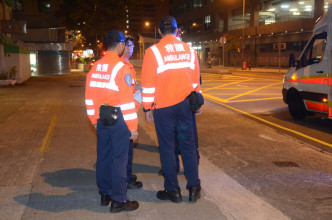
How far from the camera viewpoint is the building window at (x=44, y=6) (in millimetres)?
37219

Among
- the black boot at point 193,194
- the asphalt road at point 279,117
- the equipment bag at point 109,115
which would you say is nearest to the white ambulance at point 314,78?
the asphalt road at point 279,117

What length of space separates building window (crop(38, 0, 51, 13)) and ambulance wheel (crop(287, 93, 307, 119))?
1310 inches

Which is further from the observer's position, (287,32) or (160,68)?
(287,32)

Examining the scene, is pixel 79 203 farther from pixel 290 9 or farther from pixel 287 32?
pixel 290 9

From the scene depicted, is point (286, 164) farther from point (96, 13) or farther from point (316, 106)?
point (96, 13)

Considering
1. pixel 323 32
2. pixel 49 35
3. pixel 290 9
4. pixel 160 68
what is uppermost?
pixel 290 9

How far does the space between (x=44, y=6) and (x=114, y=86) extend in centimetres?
3766

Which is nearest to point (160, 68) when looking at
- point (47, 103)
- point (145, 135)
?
point (145, 135)

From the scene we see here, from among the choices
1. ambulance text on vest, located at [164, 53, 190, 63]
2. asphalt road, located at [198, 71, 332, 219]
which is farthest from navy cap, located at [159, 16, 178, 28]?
asphalt road, located at [198, 71, 332, 219]

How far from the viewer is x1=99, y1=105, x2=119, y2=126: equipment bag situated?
370 centimetres

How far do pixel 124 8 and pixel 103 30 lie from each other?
3.92 meters

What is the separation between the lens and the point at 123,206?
4012 mm

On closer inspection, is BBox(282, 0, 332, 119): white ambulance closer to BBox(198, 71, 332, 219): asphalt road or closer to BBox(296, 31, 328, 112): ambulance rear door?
BBox(296, 31, 328, 112): ambulance rear door

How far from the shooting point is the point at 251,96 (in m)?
15.4
